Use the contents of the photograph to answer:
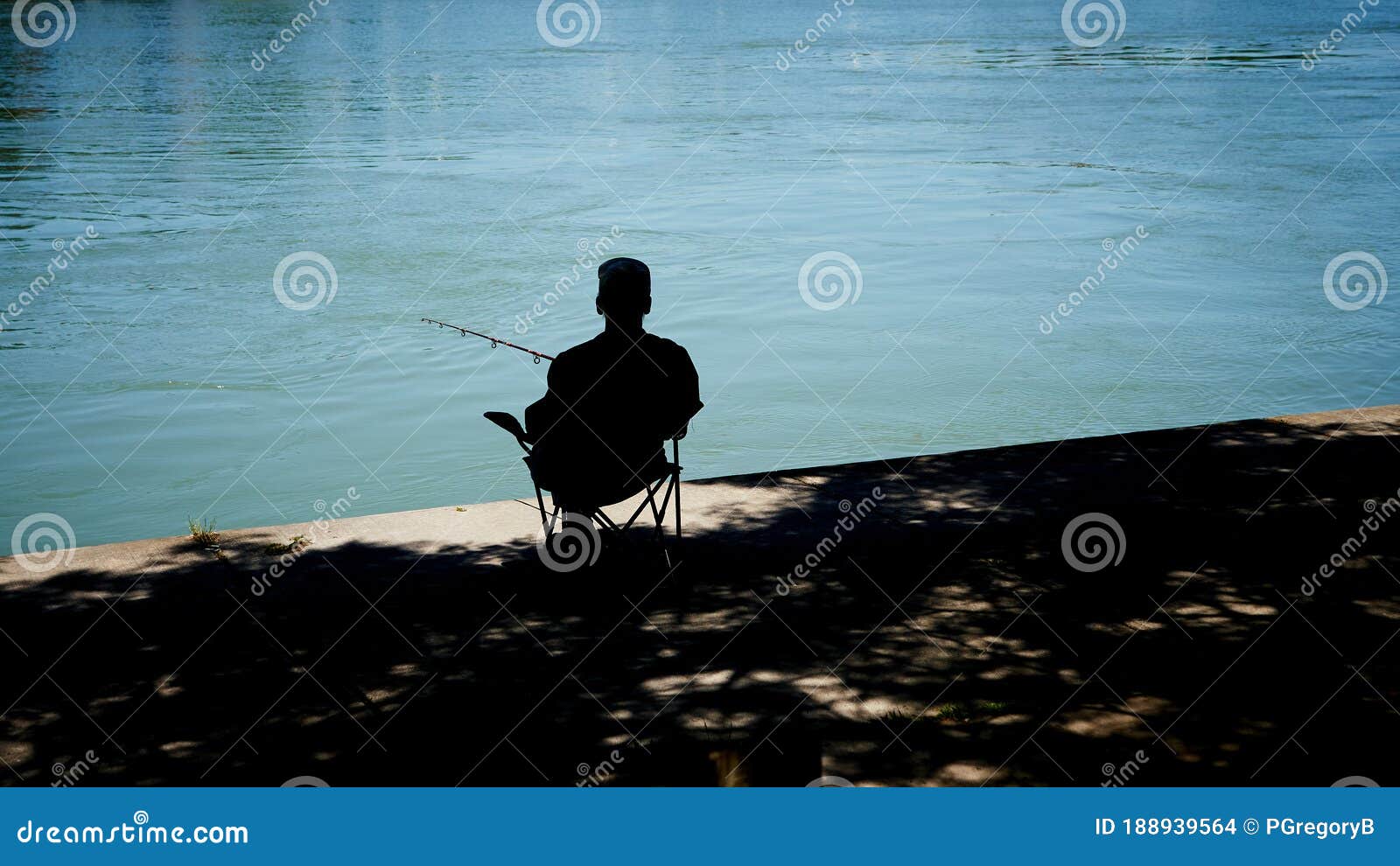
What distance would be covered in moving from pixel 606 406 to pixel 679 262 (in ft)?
33.2

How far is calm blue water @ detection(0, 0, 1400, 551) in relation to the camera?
1040 cm

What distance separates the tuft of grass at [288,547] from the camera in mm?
5766

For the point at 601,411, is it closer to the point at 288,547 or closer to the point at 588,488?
the point at 588,488

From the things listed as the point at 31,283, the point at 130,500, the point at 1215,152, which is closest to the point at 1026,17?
the point at 1215,152

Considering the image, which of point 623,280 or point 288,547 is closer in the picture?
point 623,280

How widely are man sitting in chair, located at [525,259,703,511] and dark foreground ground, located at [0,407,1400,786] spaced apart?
0.50m

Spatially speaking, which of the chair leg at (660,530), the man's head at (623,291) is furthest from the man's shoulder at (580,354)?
the chair leg at (660,530)

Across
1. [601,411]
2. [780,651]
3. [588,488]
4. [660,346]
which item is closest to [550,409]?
[601,411]

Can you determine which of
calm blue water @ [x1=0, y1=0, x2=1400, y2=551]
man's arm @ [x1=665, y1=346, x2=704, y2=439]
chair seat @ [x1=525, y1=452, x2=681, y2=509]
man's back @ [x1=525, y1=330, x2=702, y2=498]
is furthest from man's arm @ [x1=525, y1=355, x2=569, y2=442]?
calm blue water @ [x1=0, y1=0, x2=1400, y2=551]

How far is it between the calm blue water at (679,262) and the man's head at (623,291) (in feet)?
14.1

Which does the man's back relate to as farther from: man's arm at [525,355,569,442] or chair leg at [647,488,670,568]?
chair leg at [647,488,670,568]

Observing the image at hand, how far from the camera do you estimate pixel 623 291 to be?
5.16 m

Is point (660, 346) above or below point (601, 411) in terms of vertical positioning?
above

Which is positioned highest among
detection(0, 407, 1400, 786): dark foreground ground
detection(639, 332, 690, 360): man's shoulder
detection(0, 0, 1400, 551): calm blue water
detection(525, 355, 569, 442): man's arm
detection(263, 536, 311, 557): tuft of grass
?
detection(0, 0, 1400, 551): calm blue water
